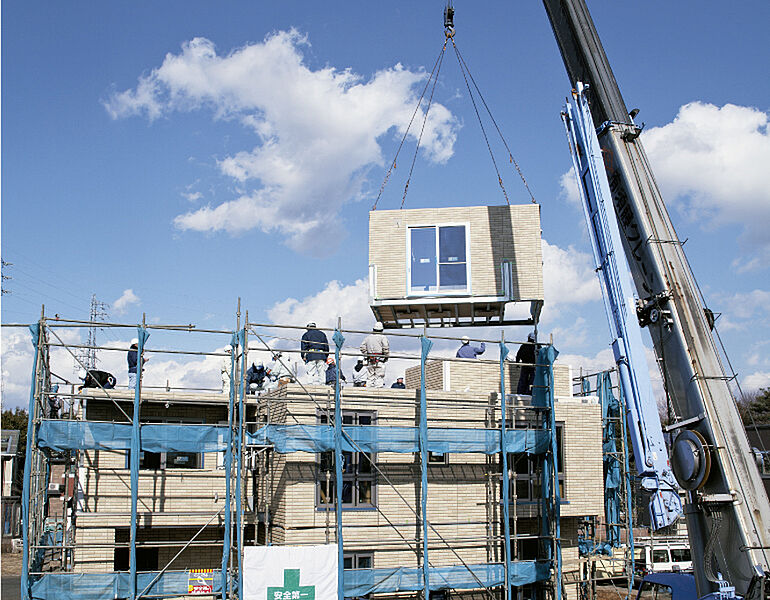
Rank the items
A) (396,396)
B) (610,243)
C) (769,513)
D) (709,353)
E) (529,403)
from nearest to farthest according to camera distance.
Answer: (769,513) < (709,353) < (610,243) < (396,396) < (529,403)

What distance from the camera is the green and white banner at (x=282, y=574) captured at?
16031mm

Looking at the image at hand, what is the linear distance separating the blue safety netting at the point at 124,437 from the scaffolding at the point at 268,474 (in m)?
0.03

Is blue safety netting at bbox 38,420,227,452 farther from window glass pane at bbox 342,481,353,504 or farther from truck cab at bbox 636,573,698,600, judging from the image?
truck cab at bbox 636,573,698,600

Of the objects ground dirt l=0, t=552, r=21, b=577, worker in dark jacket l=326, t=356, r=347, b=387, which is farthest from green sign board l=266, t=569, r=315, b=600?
ground dirt l=0, t=552, r=21, b=577

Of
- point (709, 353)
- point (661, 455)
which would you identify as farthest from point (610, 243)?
point (661, 455)

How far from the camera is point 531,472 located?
64.4ft

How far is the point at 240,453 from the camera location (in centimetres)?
1672

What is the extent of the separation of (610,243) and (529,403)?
21.3 feet

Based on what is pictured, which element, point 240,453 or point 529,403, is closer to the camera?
point 240,453

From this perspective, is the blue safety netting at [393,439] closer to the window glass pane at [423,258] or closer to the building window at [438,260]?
the building window at [438,260]

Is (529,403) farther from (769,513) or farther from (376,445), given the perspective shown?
(769,513)

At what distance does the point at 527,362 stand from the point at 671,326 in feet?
21.5

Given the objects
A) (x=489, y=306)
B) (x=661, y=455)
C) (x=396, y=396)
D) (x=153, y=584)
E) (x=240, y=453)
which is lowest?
(x=153, y=584)

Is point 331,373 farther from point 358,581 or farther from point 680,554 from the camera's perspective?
point 680,554
